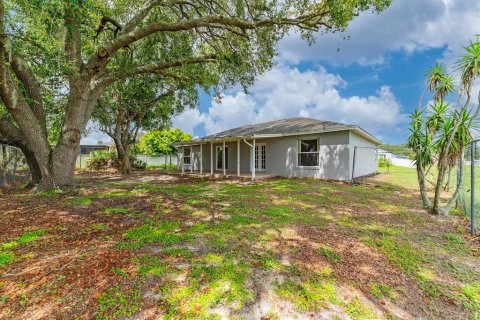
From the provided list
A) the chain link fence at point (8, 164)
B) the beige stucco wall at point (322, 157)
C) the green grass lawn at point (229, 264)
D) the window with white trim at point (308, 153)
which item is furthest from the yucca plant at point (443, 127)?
the chain link fence at point (8, 164)

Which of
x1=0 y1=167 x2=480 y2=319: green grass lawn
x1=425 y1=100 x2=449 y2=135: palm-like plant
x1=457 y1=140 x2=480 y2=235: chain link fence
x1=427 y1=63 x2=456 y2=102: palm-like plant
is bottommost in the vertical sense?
x1=0 y1=167 x2=480 y2=319: green grass lawn

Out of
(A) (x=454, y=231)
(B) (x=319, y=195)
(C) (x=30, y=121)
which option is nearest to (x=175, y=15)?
(C) (x=30, y=121)

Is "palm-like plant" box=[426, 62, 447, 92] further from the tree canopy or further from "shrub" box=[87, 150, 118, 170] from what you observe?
the tree canopy

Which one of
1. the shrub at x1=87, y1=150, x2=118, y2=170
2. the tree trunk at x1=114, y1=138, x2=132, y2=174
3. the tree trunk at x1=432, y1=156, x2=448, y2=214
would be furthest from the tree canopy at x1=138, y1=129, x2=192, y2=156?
the tree trunk at x1=432, y1=156, x2=448, y2=214

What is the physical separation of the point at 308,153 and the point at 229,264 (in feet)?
37.0

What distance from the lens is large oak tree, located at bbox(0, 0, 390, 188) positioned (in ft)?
19.8

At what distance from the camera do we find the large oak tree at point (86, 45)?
6039mm

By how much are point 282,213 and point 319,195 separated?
3107 millimetres

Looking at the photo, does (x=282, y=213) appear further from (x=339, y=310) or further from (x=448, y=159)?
(x=448, y=159)

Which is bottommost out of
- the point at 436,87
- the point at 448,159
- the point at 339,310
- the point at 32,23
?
the point at 339,310

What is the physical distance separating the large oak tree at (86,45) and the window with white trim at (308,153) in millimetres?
4910

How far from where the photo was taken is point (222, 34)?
11188 millimetres

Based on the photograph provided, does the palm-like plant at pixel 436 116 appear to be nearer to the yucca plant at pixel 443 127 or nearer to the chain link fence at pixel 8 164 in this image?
the yucca plant at pixel 443 127

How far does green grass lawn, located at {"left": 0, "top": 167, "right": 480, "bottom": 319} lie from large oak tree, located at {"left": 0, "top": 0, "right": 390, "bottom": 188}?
2734mm
